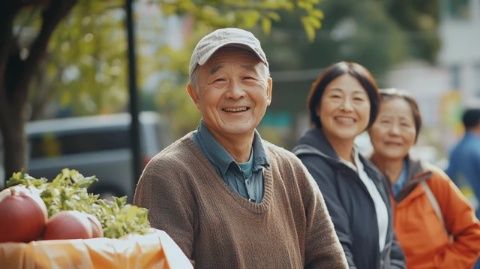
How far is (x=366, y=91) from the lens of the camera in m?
5.84

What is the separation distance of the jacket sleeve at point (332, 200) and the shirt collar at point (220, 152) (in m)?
1.15

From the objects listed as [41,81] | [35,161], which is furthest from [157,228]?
[35,161]

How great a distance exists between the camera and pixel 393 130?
6473 mm

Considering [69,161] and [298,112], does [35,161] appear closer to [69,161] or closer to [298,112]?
[69,161]

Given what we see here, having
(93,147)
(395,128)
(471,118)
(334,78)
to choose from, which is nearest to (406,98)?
(395,128)

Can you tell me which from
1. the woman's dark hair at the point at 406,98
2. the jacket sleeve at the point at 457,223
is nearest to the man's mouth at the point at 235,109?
the jacket sleeve at the point at 457,223

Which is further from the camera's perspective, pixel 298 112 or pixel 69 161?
pixel 298 112

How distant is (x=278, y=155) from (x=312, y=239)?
0.32 metres

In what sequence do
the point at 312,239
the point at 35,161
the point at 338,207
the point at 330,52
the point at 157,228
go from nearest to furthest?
the point at 157,228
the point at 312,239
the point at 338,207
the point at 35,161
the point at 330,52

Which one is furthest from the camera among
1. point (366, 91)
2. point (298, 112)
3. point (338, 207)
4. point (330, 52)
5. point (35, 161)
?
point (298, 112)

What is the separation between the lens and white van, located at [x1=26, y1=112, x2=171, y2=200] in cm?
2514

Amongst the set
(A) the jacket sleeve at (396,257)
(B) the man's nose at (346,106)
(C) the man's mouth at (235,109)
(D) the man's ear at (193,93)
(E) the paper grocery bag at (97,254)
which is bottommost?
(A) the jacket sleeve at (396,257)

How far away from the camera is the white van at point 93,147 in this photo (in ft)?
82.5

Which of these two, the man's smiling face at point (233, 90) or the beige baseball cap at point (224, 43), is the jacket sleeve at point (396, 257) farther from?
the beige baseball cap at point (224, 43)
